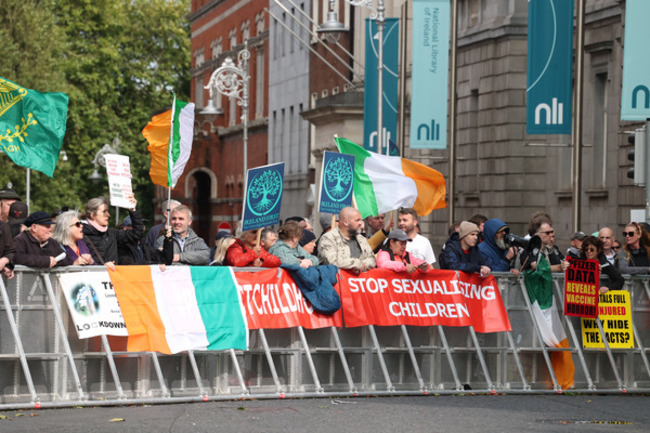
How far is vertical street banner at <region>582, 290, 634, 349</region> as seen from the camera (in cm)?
1741

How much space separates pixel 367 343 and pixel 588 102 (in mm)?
17602

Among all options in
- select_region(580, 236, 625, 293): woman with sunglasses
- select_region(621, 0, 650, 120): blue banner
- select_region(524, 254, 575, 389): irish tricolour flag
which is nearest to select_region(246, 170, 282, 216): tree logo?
select_region(524, 254, 575, 389): irish tricolour flag

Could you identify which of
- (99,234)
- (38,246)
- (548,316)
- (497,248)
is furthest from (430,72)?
(38,246)

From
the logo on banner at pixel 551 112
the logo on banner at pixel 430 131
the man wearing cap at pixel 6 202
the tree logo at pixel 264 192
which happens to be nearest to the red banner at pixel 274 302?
the tree logo at pixel 264 192

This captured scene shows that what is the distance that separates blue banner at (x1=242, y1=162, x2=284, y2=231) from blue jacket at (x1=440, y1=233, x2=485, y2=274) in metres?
1.82

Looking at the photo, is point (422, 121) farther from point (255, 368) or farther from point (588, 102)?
point (255, 368)

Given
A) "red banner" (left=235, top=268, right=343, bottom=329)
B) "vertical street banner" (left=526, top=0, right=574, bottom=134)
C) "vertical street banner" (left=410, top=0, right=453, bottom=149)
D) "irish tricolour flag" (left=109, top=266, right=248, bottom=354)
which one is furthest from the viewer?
"vertical street banner" (left=410, top=0, right=453, bottom=149)

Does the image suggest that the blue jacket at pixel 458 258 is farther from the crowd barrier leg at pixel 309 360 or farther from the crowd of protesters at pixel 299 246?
the crowd barrier leg at pixel 309 360

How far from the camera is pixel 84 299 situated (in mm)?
15094

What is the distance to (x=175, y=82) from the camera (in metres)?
92.1

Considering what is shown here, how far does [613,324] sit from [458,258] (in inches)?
72.0

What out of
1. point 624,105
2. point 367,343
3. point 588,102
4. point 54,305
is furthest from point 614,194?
point 54,305

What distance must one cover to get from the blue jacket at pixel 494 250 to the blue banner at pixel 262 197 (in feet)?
7.44

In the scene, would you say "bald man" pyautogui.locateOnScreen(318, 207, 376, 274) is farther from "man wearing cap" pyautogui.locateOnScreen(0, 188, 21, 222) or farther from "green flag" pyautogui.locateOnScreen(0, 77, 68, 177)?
"man wearing cap" pyautogui.locateOnScreen(0, 188, 21, 222)
